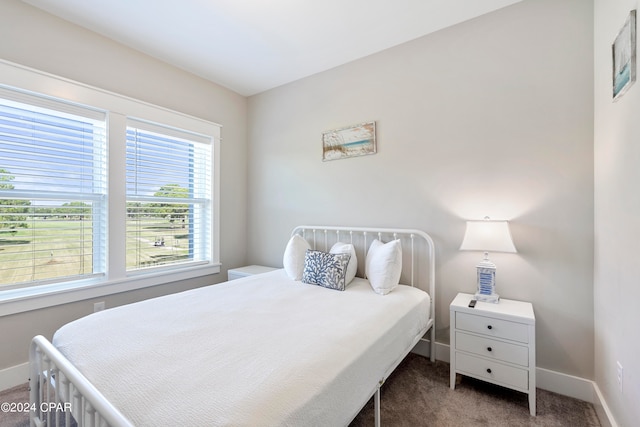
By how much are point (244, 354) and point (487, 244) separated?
66.3 inches

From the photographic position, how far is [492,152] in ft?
6.89

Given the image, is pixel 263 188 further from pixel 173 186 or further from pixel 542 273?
pixel 542 273

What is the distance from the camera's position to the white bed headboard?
2.28m

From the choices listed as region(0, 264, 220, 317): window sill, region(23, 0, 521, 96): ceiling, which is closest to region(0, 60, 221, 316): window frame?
region(0, 264, 220, 317): window sill

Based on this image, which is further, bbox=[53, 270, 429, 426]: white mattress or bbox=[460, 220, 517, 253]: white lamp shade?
bbox=[460, 220, 517, 253]: white lamp shade

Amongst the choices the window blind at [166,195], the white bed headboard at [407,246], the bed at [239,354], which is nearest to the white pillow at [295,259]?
the bed at [239,354]

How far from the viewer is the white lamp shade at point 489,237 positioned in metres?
1.84

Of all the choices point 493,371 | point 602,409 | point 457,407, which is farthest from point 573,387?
point 457,407

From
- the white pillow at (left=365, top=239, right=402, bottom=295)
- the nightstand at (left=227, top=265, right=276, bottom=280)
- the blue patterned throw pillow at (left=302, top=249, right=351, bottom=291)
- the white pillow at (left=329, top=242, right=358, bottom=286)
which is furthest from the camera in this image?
the nightstand at (left=227, top=265, right=276, bottom=280)

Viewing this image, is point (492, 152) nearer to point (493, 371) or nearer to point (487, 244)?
point (487, 244)

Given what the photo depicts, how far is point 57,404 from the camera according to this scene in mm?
1007

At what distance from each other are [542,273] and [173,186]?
11.1ft

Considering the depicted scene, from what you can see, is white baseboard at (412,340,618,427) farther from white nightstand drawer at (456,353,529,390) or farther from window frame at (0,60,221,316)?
window frame at (0,60,221,316)

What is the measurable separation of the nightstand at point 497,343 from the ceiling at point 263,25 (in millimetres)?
2194
